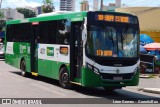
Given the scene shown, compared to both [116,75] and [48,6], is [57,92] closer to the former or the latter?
[116,75]

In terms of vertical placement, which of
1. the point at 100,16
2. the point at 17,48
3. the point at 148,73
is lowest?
the point at 148,73

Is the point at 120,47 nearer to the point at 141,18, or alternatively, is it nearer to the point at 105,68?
the point at 105,68

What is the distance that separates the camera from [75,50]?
15.0 m

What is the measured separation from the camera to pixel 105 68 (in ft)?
46.1

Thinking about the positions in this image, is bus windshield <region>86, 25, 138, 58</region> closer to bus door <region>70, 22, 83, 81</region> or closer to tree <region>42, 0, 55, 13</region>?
bus door <region>70, 22, 83, 81</region>

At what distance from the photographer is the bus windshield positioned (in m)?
14.0

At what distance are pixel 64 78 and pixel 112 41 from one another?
273 centimetres

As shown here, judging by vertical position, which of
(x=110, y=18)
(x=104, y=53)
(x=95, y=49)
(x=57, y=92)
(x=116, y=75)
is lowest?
(x=57, y=92)

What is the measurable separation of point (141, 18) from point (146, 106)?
4059cm

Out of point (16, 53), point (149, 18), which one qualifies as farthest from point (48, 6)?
point (16, 53)

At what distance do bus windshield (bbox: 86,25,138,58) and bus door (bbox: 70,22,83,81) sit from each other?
0.68 m

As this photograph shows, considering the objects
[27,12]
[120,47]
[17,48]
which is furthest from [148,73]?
[27,12]

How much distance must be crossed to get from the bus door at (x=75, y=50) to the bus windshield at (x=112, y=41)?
0.68m

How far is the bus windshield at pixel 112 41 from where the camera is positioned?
1403 centimetres
